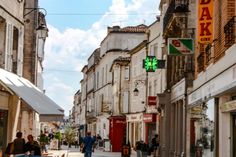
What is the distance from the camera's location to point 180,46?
22797 millimetres

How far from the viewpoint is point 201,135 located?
21859mm

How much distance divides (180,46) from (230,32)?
277 inches

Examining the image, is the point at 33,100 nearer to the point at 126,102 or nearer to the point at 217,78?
the point at 217,78

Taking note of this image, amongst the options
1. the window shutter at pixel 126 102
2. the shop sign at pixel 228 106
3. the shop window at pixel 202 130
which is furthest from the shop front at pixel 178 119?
the window shutter at pixel 126 102

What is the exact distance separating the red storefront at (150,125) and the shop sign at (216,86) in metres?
22.8

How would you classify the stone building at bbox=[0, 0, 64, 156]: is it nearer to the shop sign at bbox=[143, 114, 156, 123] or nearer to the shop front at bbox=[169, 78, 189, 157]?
the shop front at bbox=[169, 78, 189, 157]

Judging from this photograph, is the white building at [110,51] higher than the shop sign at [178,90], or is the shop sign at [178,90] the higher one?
the white building at [110,51]

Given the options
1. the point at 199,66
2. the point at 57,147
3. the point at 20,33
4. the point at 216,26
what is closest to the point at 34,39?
the point at 20,33

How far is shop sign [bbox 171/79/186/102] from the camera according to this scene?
27.1 meters

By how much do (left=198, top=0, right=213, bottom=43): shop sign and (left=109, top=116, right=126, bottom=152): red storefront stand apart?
4279 cm

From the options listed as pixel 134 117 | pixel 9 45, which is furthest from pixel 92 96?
pixel 9 45

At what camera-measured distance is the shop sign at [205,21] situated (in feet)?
61.6

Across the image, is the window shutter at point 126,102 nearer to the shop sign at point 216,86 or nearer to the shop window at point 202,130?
the shop window at point 202,130

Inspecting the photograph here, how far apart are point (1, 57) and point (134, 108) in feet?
114
